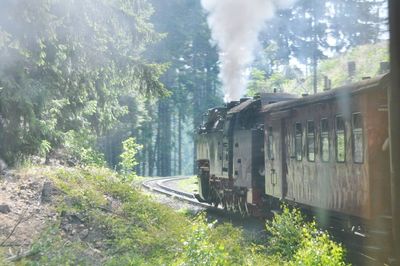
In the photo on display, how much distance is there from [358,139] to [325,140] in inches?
54.2

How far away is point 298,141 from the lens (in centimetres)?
1170

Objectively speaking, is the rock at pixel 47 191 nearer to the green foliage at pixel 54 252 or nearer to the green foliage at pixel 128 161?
the green foliage at pixel 54 252

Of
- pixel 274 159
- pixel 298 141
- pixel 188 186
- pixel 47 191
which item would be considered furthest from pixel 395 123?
pixel 188 186

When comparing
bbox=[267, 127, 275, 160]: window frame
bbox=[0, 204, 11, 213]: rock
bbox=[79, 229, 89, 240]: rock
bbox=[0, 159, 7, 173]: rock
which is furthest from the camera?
bbox=[267, 127, 275, 160]: window frame

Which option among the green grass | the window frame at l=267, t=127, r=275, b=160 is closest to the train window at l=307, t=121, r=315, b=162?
the window frame at l=267, t=127, r=275, b=160

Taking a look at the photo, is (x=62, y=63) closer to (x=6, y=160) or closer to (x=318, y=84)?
(x=6, y=160)

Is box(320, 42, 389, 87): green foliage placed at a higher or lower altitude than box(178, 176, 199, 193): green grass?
higher

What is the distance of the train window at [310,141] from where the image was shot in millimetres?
10852

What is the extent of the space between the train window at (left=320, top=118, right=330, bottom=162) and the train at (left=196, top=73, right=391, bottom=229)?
0.02m

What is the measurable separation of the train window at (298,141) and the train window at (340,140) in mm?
1826

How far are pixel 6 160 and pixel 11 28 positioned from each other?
15.8 feet

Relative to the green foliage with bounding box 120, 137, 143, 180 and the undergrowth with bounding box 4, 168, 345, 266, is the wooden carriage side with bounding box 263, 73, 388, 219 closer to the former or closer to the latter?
the undergrowth with bounding box 4, 168, 345, 266

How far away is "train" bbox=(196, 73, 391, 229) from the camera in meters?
8.52

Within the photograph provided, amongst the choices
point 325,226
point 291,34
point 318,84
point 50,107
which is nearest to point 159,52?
point 291,34
